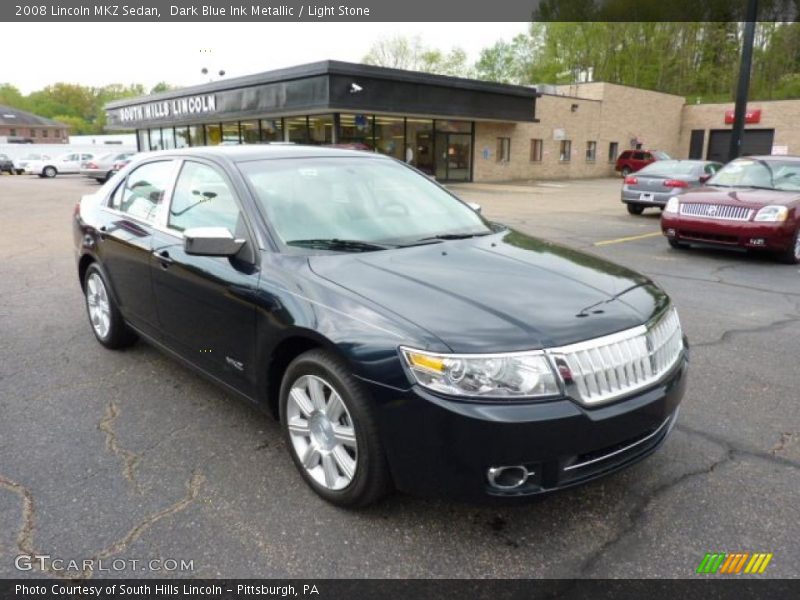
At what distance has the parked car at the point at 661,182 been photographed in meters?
14.2

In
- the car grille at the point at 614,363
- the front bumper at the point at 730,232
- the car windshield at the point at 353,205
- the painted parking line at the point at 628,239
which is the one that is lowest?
the painted parking line at the point at 628,239

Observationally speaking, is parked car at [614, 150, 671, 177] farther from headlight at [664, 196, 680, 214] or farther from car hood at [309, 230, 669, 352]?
car hood at [309, 230, 669, 352]

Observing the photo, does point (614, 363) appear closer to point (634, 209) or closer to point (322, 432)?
point (322, 432)

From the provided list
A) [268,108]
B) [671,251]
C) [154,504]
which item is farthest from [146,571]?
[268,108]

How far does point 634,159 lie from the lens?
36375 millimetres

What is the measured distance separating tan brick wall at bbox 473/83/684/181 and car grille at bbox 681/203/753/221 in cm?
2206

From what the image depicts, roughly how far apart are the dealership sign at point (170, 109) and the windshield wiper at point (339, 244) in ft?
93.0

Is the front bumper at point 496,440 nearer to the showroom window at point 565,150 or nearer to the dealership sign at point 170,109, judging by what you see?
the dealership sign at point 170,109

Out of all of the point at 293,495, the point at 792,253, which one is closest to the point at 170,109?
the point at 792,253

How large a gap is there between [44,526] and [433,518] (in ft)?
5.58

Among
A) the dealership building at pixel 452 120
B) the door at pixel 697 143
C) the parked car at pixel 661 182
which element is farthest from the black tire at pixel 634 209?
the door at pixel 697 143

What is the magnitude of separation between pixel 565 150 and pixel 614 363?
3563 centimetres

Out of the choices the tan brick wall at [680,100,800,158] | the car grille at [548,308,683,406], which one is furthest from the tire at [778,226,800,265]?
the tan brick wall at [680,100,800,158]
